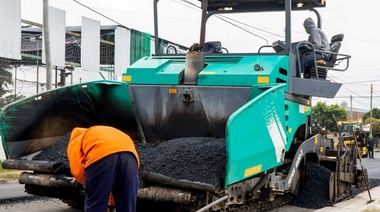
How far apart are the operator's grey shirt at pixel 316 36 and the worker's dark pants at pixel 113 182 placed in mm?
4141

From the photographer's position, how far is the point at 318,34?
7.26 metres

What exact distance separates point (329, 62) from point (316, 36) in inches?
18.7

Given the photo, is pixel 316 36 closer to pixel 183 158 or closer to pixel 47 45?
pixel 183 158

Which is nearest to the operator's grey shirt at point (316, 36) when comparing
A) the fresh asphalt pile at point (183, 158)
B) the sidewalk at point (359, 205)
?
the sidewalk at point (359, 205)

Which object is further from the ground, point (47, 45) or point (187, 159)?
point (47, 45)

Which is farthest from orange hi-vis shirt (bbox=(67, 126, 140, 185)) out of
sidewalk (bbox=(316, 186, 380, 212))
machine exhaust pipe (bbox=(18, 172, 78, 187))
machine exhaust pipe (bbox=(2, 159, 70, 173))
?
sidewalk (bbox=(316, 186, 380, 212))

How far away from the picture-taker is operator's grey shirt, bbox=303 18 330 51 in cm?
722

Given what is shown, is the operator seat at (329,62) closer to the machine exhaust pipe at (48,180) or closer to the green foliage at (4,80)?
the machine exhaust pipe at (48,180)

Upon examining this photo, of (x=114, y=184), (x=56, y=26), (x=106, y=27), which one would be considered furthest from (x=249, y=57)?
(x=106, y=27)

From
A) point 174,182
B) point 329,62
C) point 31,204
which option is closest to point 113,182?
point 174,182

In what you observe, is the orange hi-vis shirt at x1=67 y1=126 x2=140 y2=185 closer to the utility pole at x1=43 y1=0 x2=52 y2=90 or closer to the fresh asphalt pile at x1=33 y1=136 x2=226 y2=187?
the fresh asphalt pile at x1=33 y1=136 x2=226 y2=187

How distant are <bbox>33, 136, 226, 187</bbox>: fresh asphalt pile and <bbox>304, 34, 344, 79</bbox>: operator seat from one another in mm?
2146

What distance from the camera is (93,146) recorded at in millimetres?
3740

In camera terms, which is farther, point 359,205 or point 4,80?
point 4,80
